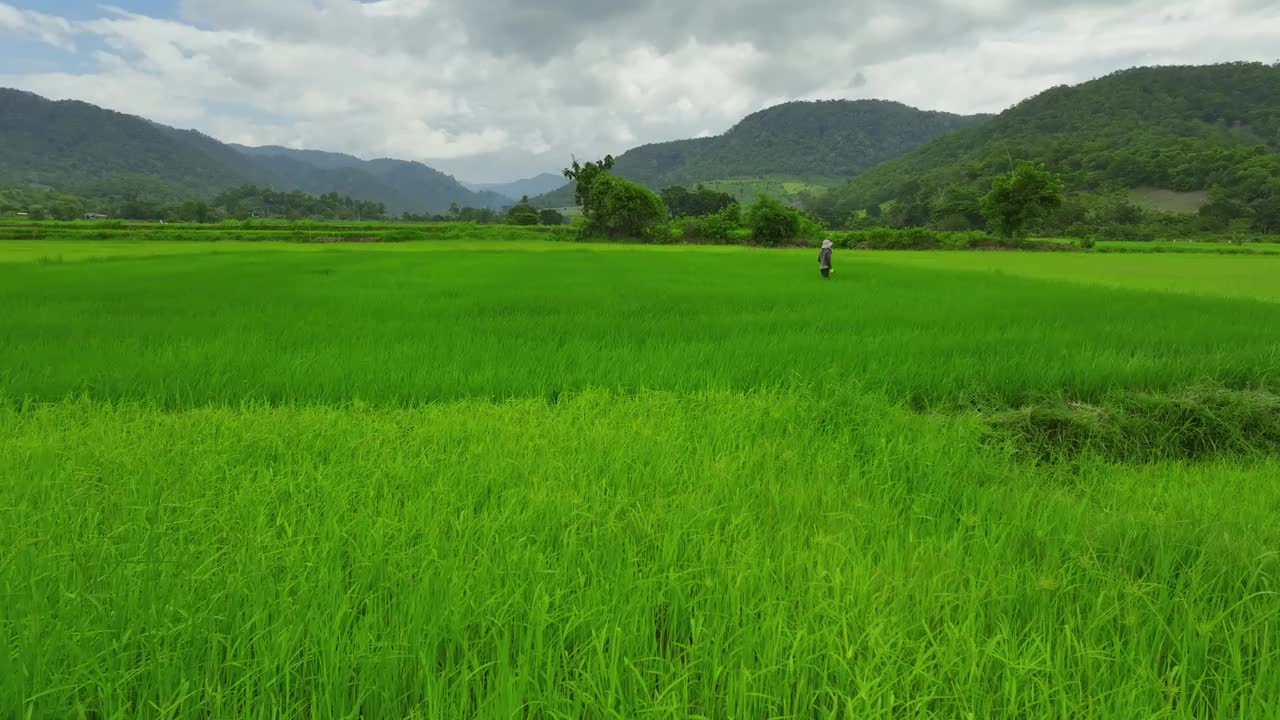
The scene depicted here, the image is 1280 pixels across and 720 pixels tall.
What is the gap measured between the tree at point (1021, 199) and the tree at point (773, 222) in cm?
1176

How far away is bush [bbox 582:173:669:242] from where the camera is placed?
3916cm

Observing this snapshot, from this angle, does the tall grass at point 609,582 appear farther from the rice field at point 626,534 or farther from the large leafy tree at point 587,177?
the large leafy tree at point 587,177

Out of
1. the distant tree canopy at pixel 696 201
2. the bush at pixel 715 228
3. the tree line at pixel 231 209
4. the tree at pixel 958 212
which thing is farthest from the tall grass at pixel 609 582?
the distant tree canopy at pixel 696 201

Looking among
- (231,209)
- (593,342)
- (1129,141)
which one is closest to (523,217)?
(593,342)

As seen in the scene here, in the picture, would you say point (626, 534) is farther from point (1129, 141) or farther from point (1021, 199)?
point (1129, 141)

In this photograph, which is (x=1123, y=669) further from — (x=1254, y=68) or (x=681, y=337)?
(x=1254, y=68)

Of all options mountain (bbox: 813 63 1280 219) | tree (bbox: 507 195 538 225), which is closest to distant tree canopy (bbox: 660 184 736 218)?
mountain (bbox: 813 63 1280 219)

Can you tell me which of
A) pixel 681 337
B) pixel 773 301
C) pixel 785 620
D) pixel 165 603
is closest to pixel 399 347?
pixel 681 337

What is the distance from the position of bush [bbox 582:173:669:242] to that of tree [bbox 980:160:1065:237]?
21.2 meters

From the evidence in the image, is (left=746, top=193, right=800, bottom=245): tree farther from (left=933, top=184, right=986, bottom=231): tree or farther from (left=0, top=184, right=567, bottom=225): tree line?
(left=0, top=184, right=567, bottom=225): tree line

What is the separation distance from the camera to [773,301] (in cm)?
834

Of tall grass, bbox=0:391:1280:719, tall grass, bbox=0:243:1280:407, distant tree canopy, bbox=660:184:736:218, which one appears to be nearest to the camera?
tall grass, bbox=0:391:1280:719

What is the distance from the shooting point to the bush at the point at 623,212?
39156 mm

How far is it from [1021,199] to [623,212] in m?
25.0
